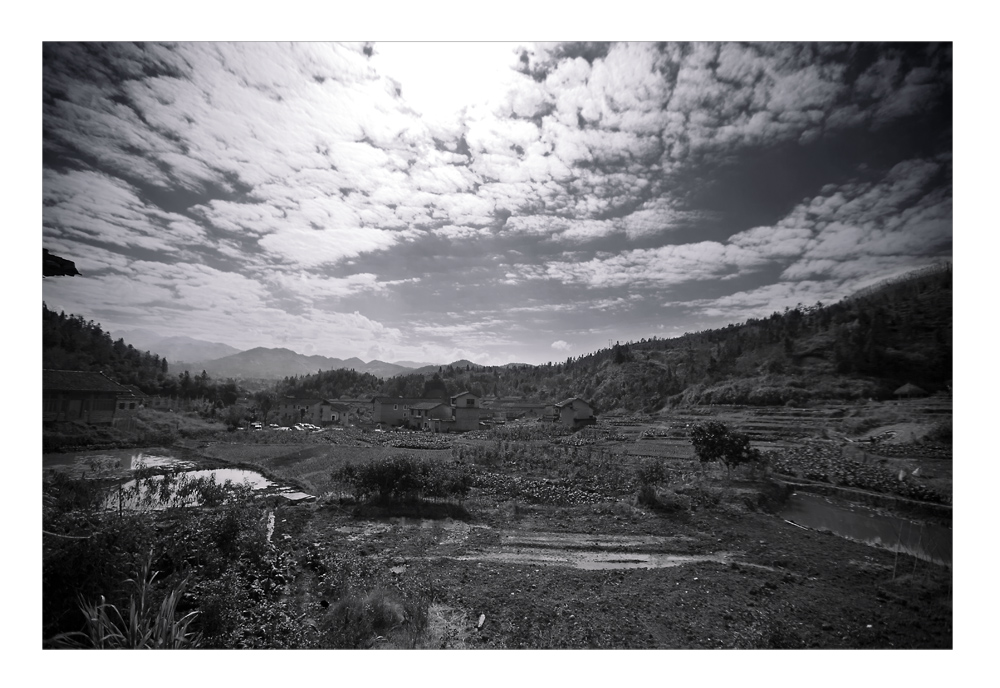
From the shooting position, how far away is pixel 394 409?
602 cm

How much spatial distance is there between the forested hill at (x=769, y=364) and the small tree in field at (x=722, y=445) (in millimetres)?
374

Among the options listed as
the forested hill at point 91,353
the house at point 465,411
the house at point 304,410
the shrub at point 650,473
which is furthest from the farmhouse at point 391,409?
the shrub at point 650,473

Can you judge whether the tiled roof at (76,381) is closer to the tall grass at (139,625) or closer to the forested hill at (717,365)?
the forested hill at (717,365)

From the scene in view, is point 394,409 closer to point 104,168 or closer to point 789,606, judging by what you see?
point 104,168

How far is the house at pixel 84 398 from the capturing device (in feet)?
12.9

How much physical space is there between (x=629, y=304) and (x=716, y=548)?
2.89 meters

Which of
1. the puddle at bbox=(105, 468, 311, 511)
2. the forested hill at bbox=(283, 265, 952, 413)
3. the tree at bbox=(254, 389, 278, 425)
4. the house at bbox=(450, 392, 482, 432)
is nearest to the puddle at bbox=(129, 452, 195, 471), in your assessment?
the puddle at bbox=(105, 468, 311, 511)

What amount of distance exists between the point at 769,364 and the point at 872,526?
6.41 ft

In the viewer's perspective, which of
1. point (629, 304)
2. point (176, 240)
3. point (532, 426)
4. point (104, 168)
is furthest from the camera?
point (532, 426)

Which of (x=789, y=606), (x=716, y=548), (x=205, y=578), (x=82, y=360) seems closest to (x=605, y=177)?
(x=716, y=548)

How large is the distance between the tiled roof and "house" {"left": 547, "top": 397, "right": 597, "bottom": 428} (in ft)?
17.2

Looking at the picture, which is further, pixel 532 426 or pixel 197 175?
pixel 532 426

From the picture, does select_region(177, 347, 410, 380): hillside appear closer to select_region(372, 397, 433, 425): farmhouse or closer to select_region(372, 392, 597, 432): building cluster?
select_region(372, 397, 433, 425): farmhouse

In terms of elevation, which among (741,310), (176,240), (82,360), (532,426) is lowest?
(532,426)
